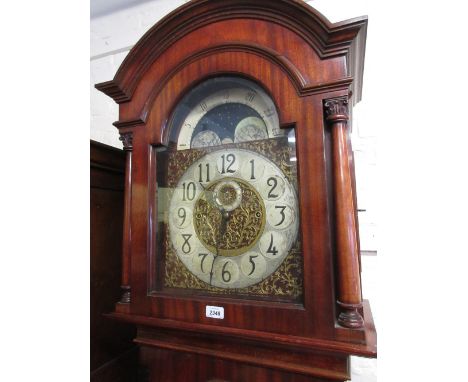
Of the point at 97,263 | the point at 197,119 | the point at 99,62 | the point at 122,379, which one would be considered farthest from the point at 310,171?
the point at 99,62

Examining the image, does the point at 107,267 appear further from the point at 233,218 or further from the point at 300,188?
the point at 300,188

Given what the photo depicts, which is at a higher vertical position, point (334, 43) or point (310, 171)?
point (334, 43)

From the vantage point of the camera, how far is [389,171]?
84 centimetres

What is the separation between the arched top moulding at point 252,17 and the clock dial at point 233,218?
20 centimetres

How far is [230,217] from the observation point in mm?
618

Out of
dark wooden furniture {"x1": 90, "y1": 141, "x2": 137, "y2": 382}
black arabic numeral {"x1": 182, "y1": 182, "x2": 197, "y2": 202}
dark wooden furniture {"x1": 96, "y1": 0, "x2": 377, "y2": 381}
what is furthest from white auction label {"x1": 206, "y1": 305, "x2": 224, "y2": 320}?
dark wooden furniture {"x1": 90, "y1": 141, "x2": 137, "y2": 382}

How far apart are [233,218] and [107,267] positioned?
43cm

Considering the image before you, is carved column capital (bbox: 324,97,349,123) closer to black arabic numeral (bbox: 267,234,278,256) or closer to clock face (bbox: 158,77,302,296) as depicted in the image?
clock face (bbox: 158,77,302,296)

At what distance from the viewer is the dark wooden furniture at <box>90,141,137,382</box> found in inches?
30.9

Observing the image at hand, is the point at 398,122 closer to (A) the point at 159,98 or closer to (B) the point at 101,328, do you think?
(A) the point at 159,98

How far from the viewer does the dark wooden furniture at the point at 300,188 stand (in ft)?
1.68
